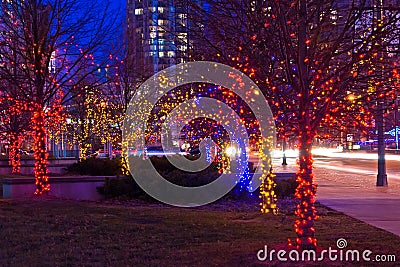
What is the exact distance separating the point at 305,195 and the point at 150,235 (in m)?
2.95

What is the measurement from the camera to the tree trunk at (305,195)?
705 cm

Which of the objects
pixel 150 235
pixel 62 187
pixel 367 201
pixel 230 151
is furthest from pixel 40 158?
pixel 367 201

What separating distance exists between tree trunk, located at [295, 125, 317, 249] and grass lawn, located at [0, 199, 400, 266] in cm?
67

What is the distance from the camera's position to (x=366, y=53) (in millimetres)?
6664

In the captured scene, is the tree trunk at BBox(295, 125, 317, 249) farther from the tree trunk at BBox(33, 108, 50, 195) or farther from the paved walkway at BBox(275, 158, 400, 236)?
the tree trunk at BBox(33, 108, 50, 195)

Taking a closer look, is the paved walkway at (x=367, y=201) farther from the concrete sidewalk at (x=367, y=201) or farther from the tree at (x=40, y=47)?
the tree at (x=40, y=47)

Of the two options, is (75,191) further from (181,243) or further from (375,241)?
(375,241)

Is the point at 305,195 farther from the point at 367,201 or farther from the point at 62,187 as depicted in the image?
the point at 62,187

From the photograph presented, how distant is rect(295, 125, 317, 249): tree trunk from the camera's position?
7055 millimetres

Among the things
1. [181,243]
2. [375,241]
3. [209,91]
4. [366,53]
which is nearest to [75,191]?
[209,91]

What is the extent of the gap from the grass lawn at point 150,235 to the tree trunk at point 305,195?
672mm

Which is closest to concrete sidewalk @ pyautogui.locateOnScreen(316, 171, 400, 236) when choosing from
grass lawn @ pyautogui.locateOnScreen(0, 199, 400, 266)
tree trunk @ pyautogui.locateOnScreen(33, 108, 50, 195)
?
grass lawn @ pyautogui.locateOnScreen(0, 199, 400, 266)

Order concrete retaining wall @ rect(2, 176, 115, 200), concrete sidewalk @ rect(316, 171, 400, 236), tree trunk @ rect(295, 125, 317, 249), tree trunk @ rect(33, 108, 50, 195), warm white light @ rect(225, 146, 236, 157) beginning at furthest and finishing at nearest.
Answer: warm white light @ rect(225, 146, 236, 157), concrete retaining wall @ rect(2, 176, 115, 200), tree trunk @ rect(33, 108, 50, 195), concrete sidewalk @ rect(316, 171, 400, 236), tree trunk @ rect(295, 125, 317, 249)

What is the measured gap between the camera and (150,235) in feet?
29.1
